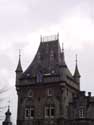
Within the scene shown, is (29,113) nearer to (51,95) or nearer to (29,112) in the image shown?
(29,112)

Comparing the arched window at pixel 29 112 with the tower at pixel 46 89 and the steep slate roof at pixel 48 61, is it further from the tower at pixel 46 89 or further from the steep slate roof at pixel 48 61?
the steep slate roof at pixel 48 61

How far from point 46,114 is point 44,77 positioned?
22.4 ft

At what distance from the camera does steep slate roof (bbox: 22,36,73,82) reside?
6831 centimetres

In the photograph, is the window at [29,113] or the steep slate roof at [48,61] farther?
the steep slate roof at [48,61]

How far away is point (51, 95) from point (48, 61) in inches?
299

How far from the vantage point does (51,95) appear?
66.4 metres

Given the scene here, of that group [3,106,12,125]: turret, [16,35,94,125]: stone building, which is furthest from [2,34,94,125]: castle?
[3,106,12,125]: turret

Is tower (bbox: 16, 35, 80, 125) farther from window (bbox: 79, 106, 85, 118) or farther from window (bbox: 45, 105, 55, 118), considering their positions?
window (bbox: 79, 106, 85, 118)

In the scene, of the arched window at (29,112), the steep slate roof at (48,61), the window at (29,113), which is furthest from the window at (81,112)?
the window at (29,113)

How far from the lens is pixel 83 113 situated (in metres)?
64.5

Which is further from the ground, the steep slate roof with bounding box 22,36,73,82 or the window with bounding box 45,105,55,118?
the steep slate roof with bounding box 22,36,73,82

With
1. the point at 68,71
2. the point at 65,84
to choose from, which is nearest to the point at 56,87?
the point at 65,84

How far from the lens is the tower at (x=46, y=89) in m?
65.5

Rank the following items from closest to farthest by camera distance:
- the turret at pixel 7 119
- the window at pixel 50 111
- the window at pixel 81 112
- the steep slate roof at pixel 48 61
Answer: the window at pixel 81 112 < the window at pixel 50 111 < the steep slate roof at pixel 48 61 < the turret at pixel 7 119
